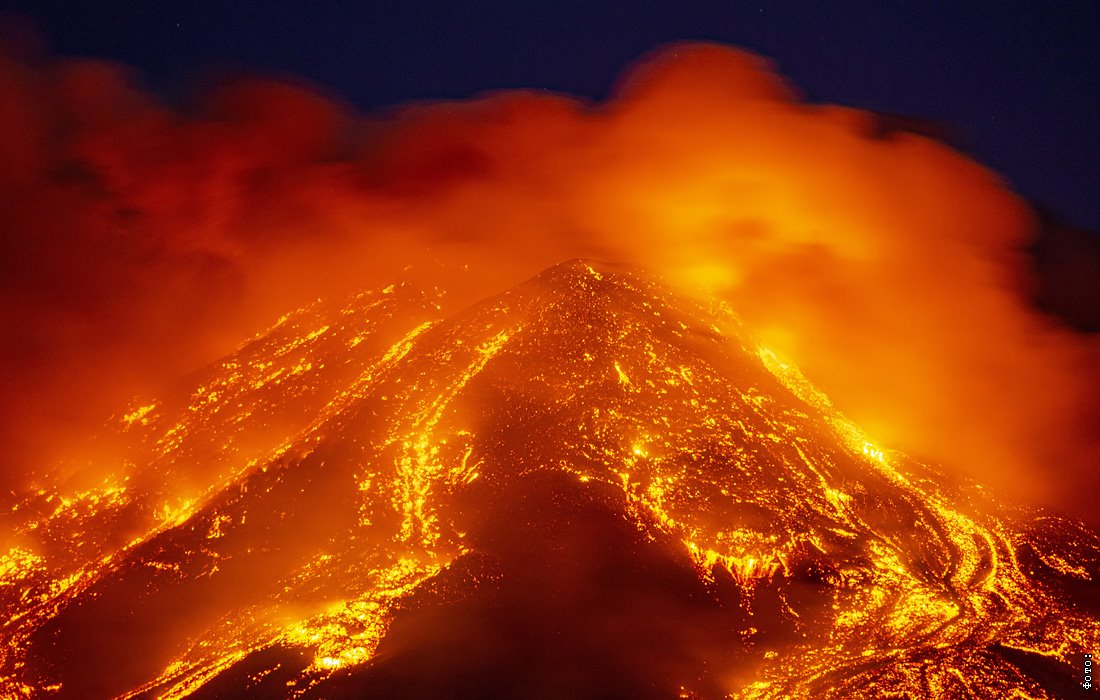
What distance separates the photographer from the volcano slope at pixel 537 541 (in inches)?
A: 513

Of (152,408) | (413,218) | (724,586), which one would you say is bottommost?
(152,408)

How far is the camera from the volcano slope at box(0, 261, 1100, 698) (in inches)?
513

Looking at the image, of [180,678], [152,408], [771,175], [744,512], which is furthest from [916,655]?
[152,408]

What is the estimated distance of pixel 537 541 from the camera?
15492mm

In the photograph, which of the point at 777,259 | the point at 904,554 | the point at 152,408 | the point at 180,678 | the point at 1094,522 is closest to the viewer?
the point at 180,678

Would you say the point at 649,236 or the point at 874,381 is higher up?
the point at 649,236

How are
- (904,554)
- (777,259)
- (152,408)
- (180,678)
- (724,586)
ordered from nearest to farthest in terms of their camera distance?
1. (180,678)
2. (724,586)
3. (904,554)
4. (152,408)
5. (777,259)

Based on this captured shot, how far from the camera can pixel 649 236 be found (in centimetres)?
2723

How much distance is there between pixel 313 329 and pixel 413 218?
16.8ft

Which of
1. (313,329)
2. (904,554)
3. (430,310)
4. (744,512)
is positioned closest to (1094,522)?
(904,554)

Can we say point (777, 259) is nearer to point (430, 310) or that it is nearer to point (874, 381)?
point (874, 381)

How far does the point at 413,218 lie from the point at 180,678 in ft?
56.6

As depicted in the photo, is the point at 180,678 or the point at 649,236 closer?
the point at 180,678

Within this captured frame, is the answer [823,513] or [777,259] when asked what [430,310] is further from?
[823,513]
